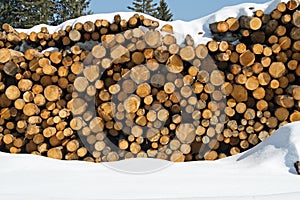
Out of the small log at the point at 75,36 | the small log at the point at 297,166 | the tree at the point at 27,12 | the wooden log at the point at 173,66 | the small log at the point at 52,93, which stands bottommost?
the small log at the point at 297,166

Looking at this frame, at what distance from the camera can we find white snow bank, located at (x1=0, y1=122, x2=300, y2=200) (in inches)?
99.3

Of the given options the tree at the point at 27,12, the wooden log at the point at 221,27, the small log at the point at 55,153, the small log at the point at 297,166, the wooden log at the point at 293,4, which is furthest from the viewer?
the tree at the point at 27,12

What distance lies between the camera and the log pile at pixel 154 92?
4.20 meters

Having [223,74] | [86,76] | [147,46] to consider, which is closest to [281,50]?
[223,74]

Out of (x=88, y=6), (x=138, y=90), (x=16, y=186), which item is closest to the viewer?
(x=16, y=186)

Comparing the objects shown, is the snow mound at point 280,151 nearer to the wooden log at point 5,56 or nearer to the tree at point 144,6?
the wooden log at point 5,56

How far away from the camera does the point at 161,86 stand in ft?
13.8

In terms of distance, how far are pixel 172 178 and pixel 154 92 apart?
4.44 feet

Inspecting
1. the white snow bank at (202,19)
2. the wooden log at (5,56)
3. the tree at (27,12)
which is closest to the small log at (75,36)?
the white snow bank at (202,19)

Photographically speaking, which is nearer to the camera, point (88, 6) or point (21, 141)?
point (21, 141)

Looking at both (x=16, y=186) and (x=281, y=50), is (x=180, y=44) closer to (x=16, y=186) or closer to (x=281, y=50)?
(x=281, y=50)

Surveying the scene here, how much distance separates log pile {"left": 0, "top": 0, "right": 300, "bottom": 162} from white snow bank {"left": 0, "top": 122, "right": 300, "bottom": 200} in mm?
492

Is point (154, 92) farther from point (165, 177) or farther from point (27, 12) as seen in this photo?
point (27, 12)

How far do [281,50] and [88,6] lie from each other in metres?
18.5
